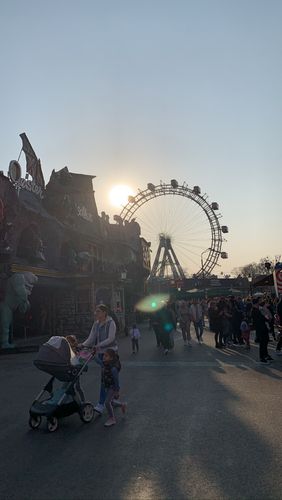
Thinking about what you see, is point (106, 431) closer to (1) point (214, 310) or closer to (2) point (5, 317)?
(1) point (214, 310)

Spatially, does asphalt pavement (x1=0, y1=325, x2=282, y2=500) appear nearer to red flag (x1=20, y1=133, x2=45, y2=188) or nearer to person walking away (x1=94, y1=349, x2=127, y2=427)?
person walking away (x1=94, y1=349, x2=127, y2=427)

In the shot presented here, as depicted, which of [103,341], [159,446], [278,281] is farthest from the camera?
[278,281]

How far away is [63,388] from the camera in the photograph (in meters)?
6.62

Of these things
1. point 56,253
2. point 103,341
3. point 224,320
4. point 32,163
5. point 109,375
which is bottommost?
point 109,375

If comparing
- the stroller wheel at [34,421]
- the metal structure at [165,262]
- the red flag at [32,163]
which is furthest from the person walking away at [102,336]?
the metal structure at [165,262]

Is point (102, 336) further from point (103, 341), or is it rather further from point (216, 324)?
point (216, 324)

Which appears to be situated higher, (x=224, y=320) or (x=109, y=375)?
(x=224, y=320)

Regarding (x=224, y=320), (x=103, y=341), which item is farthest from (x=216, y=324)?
(x=103, y=341)

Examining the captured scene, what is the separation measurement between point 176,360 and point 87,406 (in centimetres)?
675

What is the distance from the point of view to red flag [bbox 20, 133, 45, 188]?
79.0ft

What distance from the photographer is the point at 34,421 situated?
21.4 feet

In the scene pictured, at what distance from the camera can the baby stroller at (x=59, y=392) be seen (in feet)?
21.1

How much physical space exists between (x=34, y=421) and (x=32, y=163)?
66.5ft

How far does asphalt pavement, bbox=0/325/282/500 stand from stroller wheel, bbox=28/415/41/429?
117 millimetres
